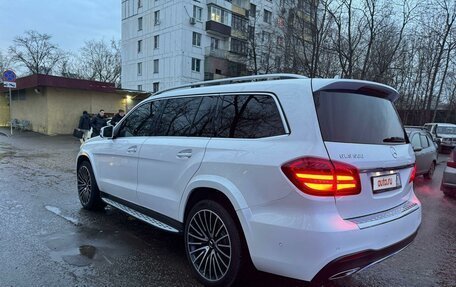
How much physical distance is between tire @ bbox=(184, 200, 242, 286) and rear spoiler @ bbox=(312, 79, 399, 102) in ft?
4.50

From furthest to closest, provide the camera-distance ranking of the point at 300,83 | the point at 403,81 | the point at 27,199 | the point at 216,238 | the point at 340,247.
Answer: the point at 403,81, the point at 27,199, the point at 216,238, the point at 300,83, the point at 340,247

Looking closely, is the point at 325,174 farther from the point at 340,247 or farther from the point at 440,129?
the point at 440,129

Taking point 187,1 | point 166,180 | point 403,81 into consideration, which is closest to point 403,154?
point 166,180

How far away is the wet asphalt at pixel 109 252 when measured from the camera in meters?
3.49

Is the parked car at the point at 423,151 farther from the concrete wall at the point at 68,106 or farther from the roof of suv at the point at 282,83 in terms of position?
the concrete wall at the point at 68,106

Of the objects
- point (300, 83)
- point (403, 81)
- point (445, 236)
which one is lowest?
point (445, 236)

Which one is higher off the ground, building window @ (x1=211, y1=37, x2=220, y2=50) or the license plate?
building window @ (x1=211, y1=37, x2=220, y2=50)

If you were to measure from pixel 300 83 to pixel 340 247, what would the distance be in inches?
52.8

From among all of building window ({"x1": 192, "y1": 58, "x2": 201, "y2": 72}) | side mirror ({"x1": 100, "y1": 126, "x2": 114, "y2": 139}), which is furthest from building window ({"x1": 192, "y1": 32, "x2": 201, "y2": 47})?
side mirror ({"x1": 100, "y1": 126, "x2": 114, "y2": 139})

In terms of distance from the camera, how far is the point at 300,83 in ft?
9.74

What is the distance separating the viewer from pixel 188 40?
40781 mm

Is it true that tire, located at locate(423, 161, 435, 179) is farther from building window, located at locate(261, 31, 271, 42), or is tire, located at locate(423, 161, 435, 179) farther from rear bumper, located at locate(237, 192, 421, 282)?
building window, located at locate(261, 31, 271, 42)

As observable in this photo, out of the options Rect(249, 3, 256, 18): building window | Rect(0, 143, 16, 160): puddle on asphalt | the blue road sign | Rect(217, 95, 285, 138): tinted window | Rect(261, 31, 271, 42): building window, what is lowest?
Rect(0, 143, 16, 160): puddle on asphalt

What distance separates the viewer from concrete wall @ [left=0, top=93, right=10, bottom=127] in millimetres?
27906
